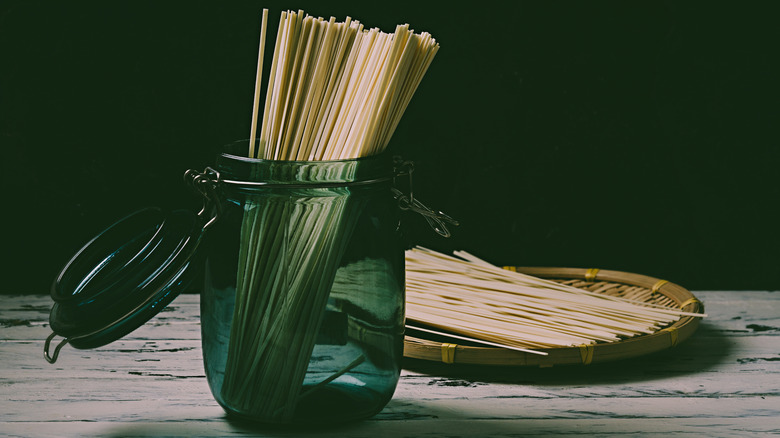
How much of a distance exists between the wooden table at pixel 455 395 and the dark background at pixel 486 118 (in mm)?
280

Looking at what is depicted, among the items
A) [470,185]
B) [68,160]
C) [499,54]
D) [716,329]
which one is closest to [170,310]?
[68,160]

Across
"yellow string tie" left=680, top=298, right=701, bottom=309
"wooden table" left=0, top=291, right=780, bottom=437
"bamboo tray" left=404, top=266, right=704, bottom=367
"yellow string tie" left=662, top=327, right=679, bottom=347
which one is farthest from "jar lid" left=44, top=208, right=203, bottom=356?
"yellow string tie" left=680, top=298, right=701, bottom=309

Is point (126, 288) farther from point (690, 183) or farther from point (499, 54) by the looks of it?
point (690, 183)

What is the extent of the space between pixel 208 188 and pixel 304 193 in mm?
86

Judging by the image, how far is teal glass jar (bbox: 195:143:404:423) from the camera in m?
0.66

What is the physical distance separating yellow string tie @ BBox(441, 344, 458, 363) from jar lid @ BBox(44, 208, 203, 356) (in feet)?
0.89

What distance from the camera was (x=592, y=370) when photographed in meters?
0.88

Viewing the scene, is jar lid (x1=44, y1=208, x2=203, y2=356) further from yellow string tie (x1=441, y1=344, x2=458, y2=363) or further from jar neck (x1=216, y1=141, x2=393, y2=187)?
yellow string tie (x1=441, y1=344, x2=458, y2=363)

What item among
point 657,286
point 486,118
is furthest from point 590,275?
point 486,118

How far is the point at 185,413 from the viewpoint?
0.76 meters

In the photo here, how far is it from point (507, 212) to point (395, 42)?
656 mm

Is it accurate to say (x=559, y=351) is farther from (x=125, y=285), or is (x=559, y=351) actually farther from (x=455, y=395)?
(x=125, y=285)

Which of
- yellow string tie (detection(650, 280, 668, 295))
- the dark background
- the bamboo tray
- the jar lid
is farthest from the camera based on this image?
the dark background

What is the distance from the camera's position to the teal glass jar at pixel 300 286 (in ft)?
2.15
